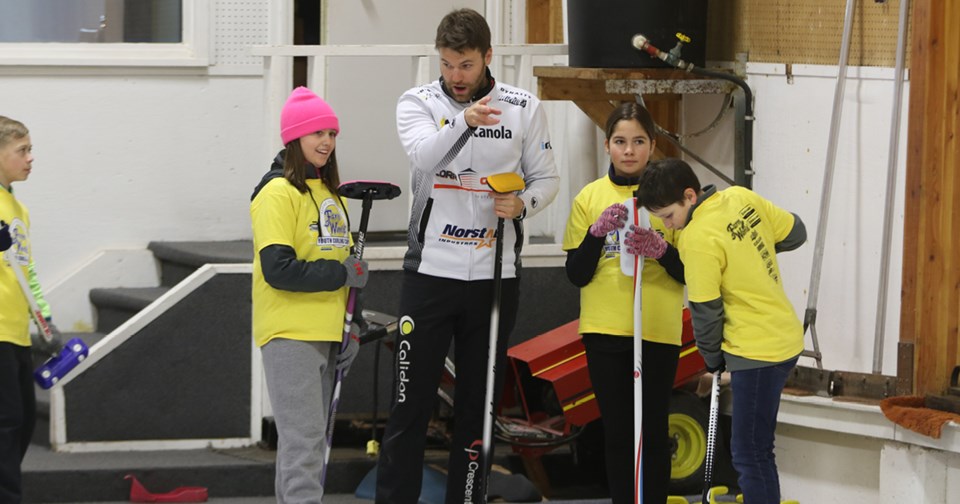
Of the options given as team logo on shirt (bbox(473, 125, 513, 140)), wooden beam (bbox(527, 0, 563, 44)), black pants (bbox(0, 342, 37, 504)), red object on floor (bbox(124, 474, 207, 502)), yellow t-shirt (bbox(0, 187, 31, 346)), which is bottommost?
red object on floor (bbox(124, 474, 207, 502))

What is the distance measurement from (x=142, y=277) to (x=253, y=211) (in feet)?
8.05

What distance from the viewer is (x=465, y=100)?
416cm

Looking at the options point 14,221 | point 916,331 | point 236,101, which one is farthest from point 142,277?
point 916,331

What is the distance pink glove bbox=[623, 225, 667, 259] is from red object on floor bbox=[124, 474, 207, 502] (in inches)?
76.5

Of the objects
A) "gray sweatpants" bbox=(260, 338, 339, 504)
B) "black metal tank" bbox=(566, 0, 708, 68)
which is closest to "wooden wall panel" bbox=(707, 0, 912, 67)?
"black metal tank" bbox=(566, 0, 708, 68)

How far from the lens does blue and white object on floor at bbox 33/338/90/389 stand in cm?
443

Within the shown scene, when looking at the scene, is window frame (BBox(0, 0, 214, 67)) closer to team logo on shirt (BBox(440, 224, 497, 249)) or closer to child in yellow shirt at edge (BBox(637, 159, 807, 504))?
team logo on shirt (BBox(440, 224, 497, 249))

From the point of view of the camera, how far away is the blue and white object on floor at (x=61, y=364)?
4.43 m

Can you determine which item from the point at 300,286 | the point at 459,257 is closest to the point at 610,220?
the point at 459,257

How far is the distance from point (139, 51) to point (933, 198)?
3.66m

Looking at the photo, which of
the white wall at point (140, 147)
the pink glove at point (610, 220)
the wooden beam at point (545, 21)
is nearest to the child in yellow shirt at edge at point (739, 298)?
the pink glove at point (610, 220)

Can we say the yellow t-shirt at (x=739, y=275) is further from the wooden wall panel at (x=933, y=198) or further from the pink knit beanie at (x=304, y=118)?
the pink knit beanie at (x=304, y=118)

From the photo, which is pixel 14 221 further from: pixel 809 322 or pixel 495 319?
pixel 809 322

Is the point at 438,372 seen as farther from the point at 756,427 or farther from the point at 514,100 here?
the point at 756,427
